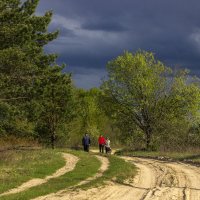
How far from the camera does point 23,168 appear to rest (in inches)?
899

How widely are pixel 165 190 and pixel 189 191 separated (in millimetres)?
963

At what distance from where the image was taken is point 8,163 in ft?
83.1

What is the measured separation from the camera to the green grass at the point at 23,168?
1902 cm

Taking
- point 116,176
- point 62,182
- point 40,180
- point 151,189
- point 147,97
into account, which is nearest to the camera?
point 151,189

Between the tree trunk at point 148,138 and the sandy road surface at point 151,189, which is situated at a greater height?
the tree trunk at point 148,138

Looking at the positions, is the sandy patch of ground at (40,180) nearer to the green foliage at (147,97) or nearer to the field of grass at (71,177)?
the field of grass at (71,177)

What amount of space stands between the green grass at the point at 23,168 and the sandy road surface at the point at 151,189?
11.9ft

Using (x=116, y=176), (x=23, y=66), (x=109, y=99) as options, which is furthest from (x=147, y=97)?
(x=116, y=176)

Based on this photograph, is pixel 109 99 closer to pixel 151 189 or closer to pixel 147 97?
pixel 147 97

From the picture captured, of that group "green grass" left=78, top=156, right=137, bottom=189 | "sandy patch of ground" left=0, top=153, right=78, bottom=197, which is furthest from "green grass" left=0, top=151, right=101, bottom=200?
"green grass" left=78, top=156, right=137, bottom=189

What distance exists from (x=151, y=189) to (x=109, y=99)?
3376 centimetres

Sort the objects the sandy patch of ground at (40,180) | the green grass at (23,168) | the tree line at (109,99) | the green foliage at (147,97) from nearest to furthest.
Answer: the sandy patch of ground at (40,180), the green grass at (23,168), the tree line at (109,99), the green foliage at (147,97)

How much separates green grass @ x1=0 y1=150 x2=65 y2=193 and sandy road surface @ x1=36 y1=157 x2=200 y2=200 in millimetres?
3615

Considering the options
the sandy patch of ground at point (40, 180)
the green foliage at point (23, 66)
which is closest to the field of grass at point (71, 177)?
the sandy patch of ground at point (40, 180)
